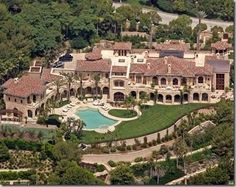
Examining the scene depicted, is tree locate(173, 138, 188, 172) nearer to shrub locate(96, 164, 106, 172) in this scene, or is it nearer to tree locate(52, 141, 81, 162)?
shrub locate(96, 164, 106, 172)

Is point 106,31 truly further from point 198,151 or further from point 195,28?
point 198,151

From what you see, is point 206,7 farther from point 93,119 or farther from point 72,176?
point 72,176

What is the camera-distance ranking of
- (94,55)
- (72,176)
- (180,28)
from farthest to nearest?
(180,28), (94,55), (72,176)

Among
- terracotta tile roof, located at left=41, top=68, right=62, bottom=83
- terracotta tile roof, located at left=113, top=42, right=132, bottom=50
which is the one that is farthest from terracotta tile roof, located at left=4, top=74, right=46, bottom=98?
terracotta tile roof, located at left=113, top=42, right=132, bottom=50

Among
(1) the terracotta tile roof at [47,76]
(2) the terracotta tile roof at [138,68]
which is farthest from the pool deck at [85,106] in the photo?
(2) the terracotta tile roof at [138,68]

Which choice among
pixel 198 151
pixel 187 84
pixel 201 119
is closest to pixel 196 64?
pixel 187 84

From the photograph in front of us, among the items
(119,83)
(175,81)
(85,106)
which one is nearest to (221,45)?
(175,81)
